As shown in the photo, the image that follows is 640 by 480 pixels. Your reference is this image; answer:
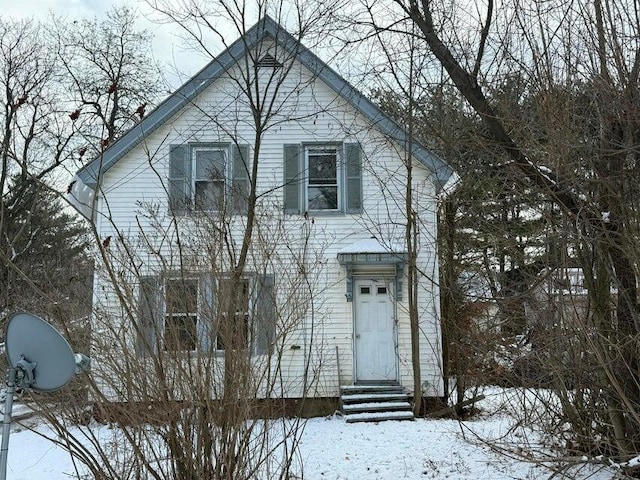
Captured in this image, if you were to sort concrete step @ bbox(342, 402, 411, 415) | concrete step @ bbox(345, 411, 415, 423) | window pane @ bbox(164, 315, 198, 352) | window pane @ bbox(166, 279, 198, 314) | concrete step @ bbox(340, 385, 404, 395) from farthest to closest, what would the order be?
concrete step @ bbox(340, 385, 404, 395)
concrete step @ bbox(342, 402, 411, 415)
concrete step @ bbox(345, 411, 415, 423)
window pane @ bbox(166, 279, 198, 314)
window pane @ bbox(164, 315, 198, 352)

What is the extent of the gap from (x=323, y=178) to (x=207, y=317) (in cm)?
798

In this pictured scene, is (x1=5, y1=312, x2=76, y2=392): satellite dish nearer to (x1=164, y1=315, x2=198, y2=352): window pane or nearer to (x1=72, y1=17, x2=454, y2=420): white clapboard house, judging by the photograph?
(x1=164, y1=315, x2=198, y2=352): window pane

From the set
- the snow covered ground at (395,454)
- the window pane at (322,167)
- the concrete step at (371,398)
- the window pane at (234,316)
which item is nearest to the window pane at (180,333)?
the window pane at (234,316)

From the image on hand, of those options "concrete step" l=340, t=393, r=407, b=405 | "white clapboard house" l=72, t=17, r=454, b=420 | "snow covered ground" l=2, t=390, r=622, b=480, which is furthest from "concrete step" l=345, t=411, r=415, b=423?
"white clapboard house" l=72, t=17, r=454, b=420

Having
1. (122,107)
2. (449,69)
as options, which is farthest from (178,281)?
(122,107)

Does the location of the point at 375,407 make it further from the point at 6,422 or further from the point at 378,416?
the point at 6,422

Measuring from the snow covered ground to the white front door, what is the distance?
1.30 metres

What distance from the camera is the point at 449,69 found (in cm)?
681

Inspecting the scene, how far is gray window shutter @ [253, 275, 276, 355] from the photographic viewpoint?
5.47 meters

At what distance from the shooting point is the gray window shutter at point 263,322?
547cm

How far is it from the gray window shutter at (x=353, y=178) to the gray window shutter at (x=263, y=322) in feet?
23.4

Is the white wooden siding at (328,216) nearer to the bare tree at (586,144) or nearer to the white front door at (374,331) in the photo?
the white front door at (374,331)

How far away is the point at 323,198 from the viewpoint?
12859 millimetres

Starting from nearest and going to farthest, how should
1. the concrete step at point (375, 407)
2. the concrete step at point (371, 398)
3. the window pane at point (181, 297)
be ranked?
1. the window pane at point (181, 297)
2. the concrete step at point (375, 407)
3. the concrete step at point (371, 398)
